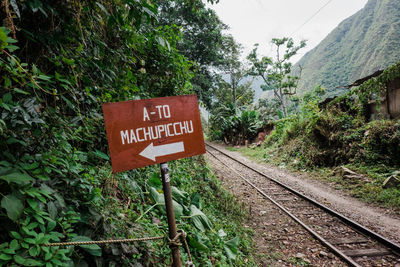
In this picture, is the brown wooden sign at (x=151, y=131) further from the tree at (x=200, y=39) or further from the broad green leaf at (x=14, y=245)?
the tree at (x=200, y=39)

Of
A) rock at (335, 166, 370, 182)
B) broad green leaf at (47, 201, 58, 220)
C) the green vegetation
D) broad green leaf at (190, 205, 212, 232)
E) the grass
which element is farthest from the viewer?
rock at (335, 166, 370, 182)

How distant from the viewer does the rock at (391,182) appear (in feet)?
18.4

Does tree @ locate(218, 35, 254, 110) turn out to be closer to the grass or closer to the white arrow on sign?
the grass

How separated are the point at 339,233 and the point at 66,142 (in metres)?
5.24

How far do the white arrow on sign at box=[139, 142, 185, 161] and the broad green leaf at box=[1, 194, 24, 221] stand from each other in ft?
2.22

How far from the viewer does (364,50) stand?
179 ft

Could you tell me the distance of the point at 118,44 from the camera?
2.47 m

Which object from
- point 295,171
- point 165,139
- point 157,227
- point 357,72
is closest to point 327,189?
point 295,171

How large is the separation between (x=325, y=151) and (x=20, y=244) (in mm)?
10015

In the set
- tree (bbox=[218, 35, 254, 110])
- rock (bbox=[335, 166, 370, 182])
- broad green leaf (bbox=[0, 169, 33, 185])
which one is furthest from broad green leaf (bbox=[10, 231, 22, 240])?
tree (bbox=[218, 35, 254, 110])

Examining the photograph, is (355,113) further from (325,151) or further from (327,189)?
(327,189)

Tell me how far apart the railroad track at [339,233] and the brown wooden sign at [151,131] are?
3.73 metres

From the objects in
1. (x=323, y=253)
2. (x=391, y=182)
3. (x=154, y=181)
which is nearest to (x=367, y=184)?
(x=391, y=182)

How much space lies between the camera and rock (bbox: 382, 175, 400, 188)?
561 cm
